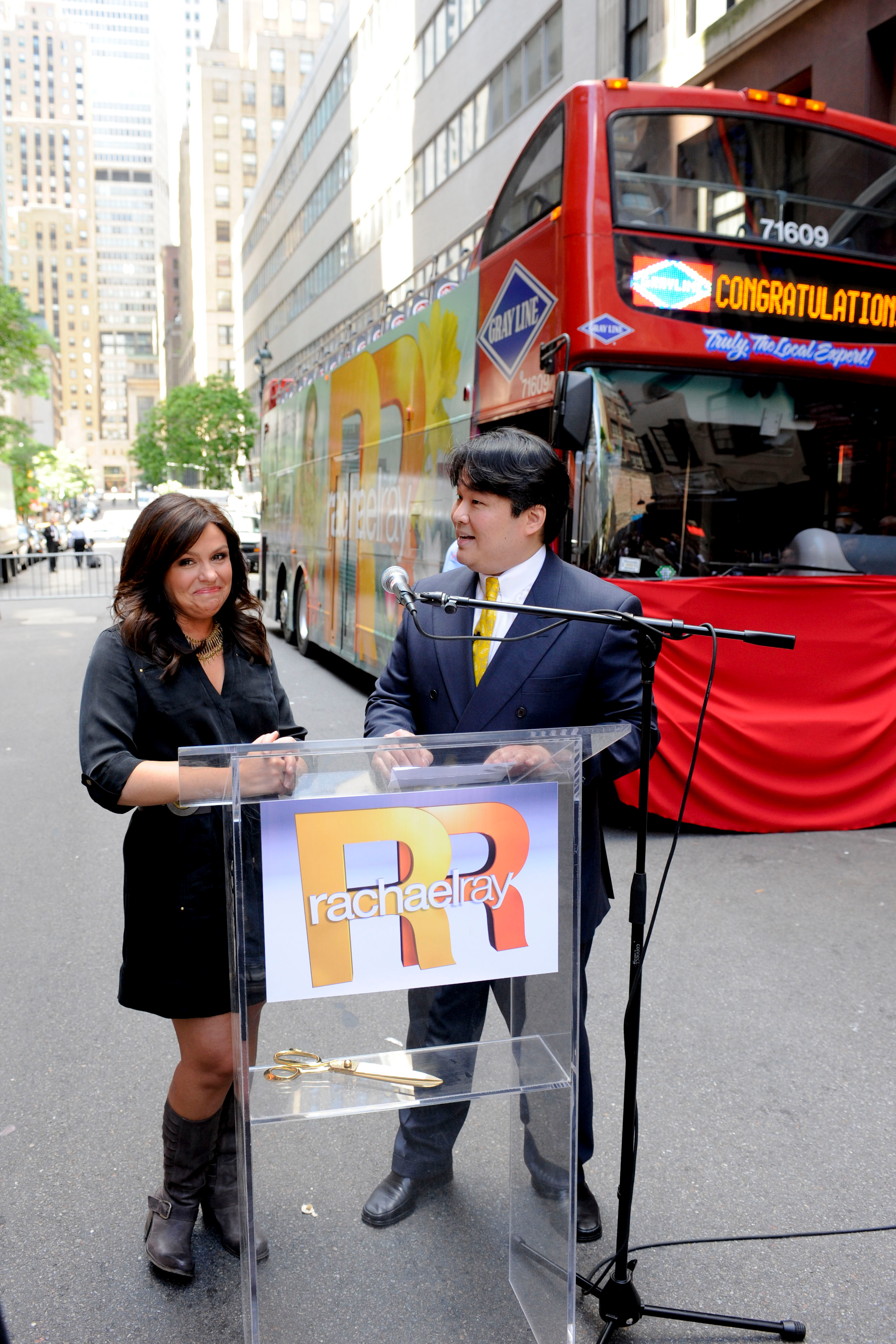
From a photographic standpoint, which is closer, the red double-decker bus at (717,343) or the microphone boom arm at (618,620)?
the microphone boom arm at (618,620)

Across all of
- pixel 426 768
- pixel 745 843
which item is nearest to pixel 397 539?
pixel 745 843

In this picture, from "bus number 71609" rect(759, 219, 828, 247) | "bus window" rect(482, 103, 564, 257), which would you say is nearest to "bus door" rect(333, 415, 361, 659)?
"bus window" rect(482, 103, 564, 257)

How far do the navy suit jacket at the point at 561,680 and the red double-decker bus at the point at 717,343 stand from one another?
330 cm

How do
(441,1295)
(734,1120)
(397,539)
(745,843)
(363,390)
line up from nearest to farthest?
(441,1295) → (734,1120) → (745,843) → (397,539) → (363,390)

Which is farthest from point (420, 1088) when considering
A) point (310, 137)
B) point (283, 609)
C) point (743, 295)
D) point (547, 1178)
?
point (310, 137)

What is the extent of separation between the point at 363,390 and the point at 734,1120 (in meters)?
9.16

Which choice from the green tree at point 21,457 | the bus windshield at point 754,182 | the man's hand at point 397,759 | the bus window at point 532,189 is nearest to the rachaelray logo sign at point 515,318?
the bus window at point 532,189

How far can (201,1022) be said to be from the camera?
106 inches

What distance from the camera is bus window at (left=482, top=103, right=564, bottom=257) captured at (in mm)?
6445

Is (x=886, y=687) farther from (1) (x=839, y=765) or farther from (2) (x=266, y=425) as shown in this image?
(2) (x=266, y=425)

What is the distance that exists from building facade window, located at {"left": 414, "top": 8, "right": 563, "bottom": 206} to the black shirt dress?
22.1 metres

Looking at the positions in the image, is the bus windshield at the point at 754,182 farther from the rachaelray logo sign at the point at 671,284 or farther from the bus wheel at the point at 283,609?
the bus wheel at the point at 283,609

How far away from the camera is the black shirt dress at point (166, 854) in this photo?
263 centimetres

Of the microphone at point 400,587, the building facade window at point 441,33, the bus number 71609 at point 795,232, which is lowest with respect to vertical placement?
the microphone at point 400,587
